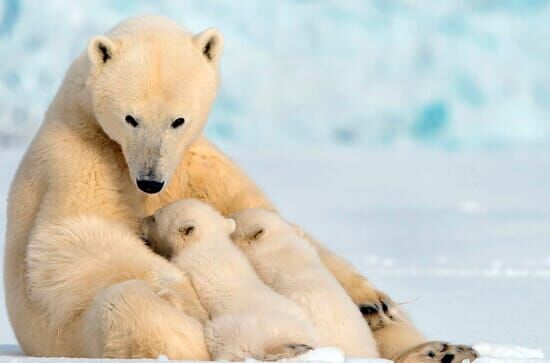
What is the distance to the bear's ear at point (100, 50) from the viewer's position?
11.3ft

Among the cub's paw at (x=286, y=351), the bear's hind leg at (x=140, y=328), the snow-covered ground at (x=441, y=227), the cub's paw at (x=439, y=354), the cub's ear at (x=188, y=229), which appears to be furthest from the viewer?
the snow-covered ground at (x=441, y=227)

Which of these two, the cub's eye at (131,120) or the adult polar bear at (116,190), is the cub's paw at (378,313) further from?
the cub's eye at (131,120)

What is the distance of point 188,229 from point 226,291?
1.10 feet

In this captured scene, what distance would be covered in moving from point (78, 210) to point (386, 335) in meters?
1.18

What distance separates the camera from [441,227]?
1253cm

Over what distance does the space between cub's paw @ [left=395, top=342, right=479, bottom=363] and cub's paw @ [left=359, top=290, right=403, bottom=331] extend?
37 centimetres

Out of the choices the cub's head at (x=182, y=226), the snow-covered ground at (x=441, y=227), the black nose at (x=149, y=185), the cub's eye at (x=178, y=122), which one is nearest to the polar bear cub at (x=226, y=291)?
the cub's head at (x=182, y=226)

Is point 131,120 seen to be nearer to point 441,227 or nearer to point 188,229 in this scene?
point 188,229

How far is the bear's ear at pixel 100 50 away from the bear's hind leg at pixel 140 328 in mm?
905

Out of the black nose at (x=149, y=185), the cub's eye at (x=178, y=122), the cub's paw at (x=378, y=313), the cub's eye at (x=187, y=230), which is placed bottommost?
the cub's paw at (x=378, y=313)

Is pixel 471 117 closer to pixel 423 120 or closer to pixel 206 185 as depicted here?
pixel 423 120

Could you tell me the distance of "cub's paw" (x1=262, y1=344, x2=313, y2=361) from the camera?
8.64 feet

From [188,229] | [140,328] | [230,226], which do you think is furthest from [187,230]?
[140,328]

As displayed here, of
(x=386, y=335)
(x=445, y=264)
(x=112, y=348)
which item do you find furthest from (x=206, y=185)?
(x=445, y=264)
